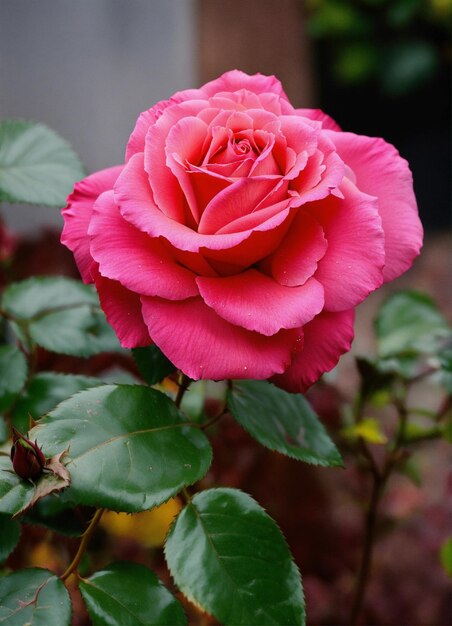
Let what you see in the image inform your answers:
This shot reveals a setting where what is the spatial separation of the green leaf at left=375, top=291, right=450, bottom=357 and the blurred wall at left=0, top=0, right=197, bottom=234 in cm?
126

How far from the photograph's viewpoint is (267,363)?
32 cm

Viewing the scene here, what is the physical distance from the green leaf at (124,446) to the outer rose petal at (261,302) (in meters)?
0.07

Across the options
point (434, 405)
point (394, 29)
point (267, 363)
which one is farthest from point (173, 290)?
point (394, 29)

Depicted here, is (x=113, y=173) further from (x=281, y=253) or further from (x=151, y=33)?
(x=151, y=33)

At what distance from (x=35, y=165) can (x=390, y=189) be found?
23 centimetres

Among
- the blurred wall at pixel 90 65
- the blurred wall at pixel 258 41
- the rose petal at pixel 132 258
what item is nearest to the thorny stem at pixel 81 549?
the rose petal at pixel 132 258

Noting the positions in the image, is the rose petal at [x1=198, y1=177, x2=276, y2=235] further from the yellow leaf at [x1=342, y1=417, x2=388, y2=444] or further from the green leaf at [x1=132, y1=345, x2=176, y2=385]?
the yellow leaf at [x1=342, y1=417, x2=388, y2=444]

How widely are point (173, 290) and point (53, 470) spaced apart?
0.09 metres

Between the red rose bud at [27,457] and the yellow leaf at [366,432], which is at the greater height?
the red rose bud at [27,457]

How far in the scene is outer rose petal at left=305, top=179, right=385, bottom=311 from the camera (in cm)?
33

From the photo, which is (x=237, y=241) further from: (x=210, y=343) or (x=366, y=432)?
(x=366, y=432)

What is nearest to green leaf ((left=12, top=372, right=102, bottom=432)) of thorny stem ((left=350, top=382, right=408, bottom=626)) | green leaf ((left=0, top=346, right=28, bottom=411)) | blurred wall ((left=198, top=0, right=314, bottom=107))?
green leaf ((left=0, top=346, right=28, bottom=411))

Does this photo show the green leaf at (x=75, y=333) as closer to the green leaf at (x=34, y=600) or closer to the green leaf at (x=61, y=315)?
the green leaf at (x=61, y=315)

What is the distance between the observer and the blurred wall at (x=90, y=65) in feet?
5.68
